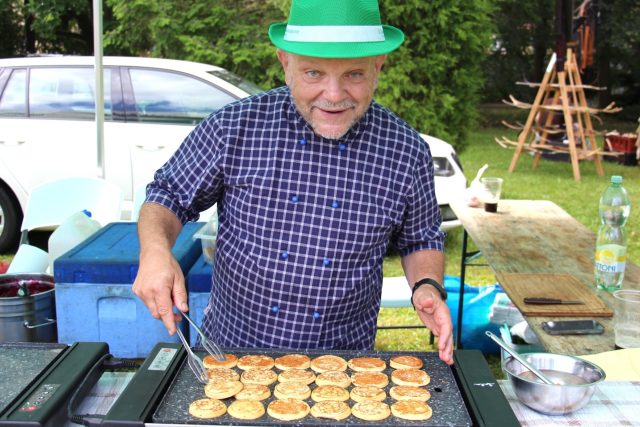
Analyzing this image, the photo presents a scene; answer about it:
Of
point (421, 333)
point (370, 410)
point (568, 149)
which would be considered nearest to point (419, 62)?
point (568, 149)

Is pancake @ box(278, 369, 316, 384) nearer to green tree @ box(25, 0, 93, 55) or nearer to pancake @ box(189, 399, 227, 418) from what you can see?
pancake @ box(189, 399, 227, 418)

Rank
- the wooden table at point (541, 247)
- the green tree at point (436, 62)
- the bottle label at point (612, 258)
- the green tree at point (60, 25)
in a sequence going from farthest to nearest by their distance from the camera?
1. the green tree at point (60, 25)
2. the green tree at point (436, 62)
3. the bottle label at point (612, 258)
4. the wooden table at point (541, 247)

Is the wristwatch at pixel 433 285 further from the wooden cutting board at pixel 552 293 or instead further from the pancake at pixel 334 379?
the wooden cutting board at pixel 552 293

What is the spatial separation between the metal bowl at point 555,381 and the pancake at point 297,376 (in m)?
0.45

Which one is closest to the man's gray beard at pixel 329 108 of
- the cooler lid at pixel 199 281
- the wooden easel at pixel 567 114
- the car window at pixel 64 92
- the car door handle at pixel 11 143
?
the cooler lid at pixel 199 281

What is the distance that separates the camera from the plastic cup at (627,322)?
2.02 m

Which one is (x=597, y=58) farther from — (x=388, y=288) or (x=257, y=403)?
(x=257, y=403)

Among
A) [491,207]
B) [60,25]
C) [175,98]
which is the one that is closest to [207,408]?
[491,207]

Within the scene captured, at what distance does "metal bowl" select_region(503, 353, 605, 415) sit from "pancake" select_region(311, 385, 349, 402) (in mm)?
384

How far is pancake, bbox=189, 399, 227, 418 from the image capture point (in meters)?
1.39

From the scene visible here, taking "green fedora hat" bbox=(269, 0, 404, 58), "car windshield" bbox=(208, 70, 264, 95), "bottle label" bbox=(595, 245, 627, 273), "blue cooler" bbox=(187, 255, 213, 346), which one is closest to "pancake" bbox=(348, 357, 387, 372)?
"green fedora hat" bbox=(269, 0, 404, 58)

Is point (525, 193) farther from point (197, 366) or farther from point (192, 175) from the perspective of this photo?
point (197, 366)

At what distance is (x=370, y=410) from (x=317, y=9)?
101 centimetres

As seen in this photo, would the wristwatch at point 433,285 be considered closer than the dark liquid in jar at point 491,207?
Yes
